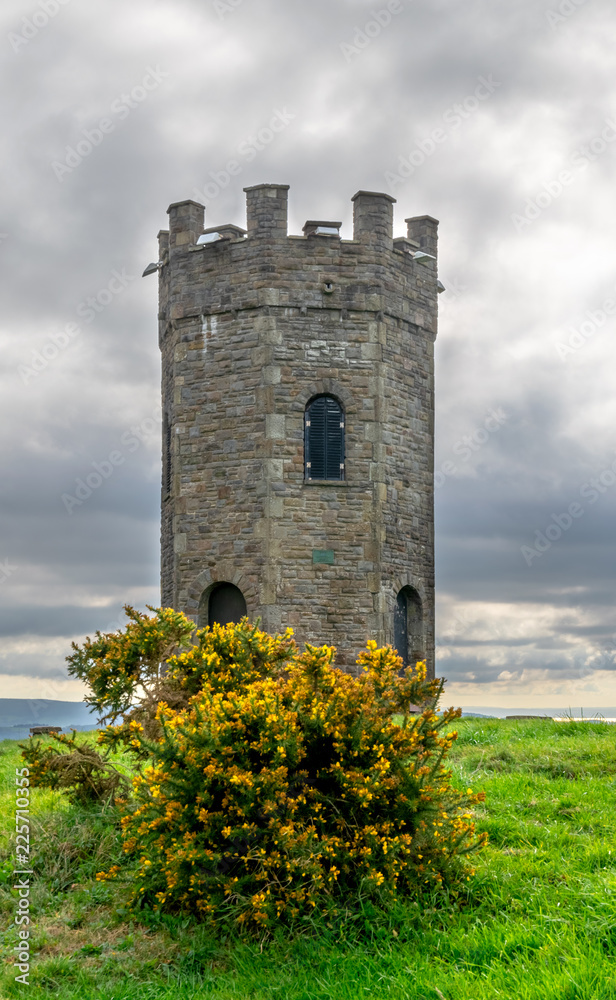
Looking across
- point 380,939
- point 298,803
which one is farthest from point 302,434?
point 380,939

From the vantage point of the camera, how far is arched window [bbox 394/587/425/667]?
60.4ft

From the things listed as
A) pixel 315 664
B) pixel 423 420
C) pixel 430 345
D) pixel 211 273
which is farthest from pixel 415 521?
pixel 315 664

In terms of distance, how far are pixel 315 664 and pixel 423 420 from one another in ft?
42.7

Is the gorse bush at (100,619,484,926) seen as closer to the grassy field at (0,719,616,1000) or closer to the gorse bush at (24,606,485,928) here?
the gorse bush at (24,606,485,928)

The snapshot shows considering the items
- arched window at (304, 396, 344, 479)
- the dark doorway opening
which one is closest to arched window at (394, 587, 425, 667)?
arched window at (304, 396, 344, 479)

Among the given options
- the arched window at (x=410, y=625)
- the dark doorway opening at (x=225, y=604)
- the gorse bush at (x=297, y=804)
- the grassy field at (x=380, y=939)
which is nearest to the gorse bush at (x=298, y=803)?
the gorse bush at (x=297, y=804)

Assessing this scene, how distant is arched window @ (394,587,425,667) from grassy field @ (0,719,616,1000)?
10681 millimetres

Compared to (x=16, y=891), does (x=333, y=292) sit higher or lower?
higher

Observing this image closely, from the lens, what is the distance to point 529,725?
12.0 m

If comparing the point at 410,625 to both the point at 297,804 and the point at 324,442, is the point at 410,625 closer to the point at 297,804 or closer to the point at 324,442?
the point at 324,442

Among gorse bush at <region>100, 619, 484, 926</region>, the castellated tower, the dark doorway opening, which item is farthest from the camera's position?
the dark doorway opening

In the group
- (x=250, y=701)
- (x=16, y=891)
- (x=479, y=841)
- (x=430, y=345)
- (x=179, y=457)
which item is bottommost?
(x=16, y=891)

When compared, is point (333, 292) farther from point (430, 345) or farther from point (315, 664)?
point (315, 664)

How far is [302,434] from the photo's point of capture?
17.4m
